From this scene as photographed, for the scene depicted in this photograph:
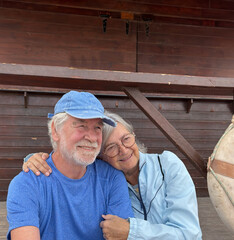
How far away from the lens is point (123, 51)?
14.4 feet

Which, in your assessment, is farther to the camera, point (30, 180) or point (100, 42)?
point (100, 42)

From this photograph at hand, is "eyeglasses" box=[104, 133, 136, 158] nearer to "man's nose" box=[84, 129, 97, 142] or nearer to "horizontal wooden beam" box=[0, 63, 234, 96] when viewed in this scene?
"man's nose" box=[84, 129, 97, 142]

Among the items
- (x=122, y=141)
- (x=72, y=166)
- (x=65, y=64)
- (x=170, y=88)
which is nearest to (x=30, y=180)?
(x=72, y=166)

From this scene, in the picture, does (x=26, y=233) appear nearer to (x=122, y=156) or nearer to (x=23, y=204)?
(x=23, y=204)

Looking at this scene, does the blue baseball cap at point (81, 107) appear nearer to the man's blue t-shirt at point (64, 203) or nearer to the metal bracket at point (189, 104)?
the man's blue t-shirt at point (64, 203)

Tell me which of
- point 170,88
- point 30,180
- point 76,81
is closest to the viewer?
point 30,180

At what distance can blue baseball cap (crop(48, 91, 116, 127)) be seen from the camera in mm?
1235

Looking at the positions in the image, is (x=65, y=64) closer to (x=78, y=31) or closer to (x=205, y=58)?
(x=78, y=31)

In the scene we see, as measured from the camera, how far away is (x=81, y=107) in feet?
4.09

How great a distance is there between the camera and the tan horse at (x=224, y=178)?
5.41 ft

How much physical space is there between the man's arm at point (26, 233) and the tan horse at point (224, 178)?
1129 mm

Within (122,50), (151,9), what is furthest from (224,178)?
(151,9)

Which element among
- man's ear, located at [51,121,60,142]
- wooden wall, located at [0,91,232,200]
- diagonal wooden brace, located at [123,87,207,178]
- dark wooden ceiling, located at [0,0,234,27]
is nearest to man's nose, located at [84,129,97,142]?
man's ear, located at [51,121,60,142]

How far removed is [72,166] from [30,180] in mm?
199
